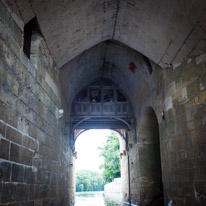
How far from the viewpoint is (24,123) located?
371 cm

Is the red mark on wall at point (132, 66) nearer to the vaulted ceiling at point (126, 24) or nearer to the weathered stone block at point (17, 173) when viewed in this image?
the vaulted ceiling at point (126, 24)

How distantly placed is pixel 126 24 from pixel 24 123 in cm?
375

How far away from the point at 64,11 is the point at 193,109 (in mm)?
3140

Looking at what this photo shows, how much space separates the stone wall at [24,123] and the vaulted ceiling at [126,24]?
44 cm

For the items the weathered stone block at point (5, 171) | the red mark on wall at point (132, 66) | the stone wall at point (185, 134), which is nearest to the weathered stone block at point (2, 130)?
the weathered stone block at point (5, 171)

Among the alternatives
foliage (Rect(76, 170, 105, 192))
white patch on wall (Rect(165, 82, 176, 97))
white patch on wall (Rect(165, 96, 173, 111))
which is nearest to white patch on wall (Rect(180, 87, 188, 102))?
white patch on wall (Rect(165, 82, 176, 97))

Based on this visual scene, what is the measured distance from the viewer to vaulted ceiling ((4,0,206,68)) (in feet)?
14.3

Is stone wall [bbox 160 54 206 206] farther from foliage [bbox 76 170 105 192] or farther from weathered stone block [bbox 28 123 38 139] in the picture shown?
foliage [bbox 76 170 105 192]

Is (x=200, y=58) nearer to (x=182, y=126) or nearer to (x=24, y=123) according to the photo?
(x=182, y=126)

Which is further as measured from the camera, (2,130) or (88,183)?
(88,183)

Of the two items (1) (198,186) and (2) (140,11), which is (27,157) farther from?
(2) (140,11)

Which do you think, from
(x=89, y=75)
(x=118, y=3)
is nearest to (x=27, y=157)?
(x=118, y=3)

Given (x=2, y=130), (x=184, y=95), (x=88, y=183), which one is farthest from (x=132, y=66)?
(x=88, y=183)

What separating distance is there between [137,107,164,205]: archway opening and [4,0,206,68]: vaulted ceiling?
3144 millimetres
